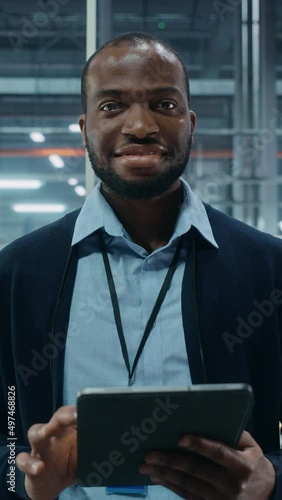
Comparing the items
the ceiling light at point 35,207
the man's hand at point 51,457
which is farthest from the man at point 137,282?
the ceiling light at point 35,207

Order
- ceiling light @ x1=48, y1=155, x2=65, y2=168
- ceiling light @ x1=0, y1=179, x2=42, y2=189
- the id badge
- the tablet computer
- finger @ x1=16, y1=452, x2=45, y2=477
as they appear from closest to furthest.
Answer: the tablet computer → finger @ x1=16, y1=452, x2=45, y2=477 → the id badge → ceiling light @ x1=48, y1=155, x2=65, y2=168 → ceiling light @ x1=0, y1=179, x2=42, y2=189

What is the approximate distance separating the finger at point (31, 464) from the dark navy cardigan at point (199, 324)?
23 cm

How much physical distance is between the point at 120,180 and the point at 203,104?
2.96 meters

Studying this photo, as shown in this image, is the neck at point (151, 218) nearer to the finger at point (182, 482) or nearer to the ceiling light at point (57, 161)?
the finger at point (182, 482)

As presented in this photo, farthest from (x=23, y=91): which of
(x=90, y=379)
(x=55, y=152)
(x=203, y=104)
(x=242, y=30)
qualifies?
(x=90, y=379)

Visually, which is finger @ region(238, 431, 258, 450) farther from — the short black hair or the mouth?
the short black hair

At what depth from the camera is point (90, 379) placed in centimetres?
105

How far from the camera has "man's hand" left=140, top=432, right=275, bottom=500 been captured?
2.55 feet

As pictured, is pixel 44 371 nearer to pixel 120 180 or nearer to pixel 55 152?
pixel 120 180

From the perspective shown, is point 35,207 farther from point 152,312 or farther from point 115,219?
point 152,312

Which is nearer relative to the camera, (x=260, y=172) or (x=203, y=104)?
(x=260, y=172)

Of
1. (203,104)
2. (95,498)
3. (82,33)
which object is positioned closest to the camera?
(95,498)

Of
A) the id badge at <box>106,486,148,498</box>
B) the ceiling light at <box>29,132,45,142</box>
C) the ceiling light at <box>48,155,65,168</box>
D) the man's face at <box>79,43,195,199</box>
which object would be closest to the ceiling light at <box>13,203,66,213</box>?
the ceiling light at <box>48,155,65,168</box>

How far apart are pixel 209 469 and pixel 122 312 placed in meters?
0.36
